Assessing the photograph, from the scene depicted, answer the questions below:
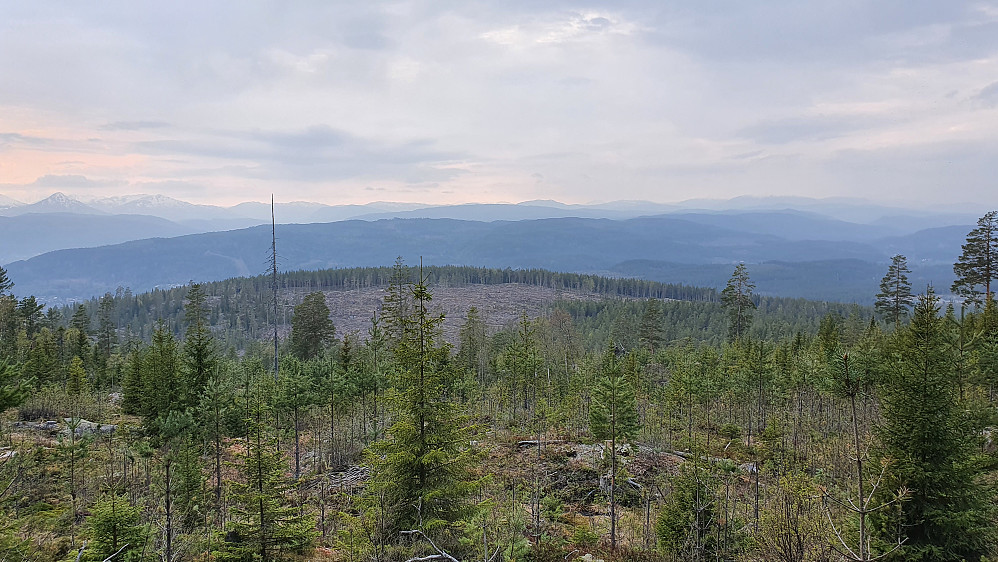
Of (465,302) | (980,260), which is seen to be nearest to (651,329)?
(980,260)

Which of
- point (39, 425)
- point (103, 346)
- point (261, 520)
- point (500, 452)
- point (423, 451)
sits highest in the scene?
point (423, 451)

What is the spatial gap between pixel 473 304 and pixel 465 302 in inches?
170

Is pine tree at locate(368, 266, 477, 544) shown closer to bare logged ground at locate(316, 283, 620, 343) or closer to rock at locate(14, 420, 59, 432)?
rock at locate(14, 420, 59, 432)

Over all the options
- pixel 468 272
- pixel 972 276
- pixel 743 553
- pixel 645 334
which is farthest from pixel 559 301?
pixel 743 553

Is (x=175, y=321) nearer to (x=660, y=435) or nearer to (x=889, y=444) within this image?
(x=660, y=435)

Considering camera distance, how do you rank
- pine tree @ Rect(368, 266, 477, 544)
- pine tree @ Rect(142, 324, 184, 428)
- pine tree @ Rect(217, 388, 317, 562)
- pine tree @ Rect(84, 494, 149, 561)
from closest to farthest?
pine tree @ Rect(84, 494, 149, 561), pine tree @ Rect(217, 388, 317, 562), pine tree @ Rect(368, 266, 477, 544), pine tree @ Rect(142, 324, 184, 428)

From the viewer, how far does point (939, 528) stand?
30.6 feet

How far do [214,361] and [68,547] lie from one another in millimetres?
10427

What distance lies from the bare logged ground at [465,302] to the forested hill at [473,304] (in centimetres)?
27

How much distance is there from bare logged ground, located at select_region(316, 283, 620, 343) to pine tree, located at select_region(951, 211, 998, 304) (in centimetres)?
6540

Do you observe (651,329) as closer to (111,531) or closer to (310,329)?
(310,329)

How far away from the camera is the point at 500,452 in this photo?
82.5 ft

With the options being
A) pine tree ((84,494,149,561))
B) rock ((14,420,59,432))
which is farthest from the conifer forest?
rock ((14,420,59,432))

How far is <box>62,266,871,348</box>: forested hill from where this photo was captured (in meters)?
97.6
